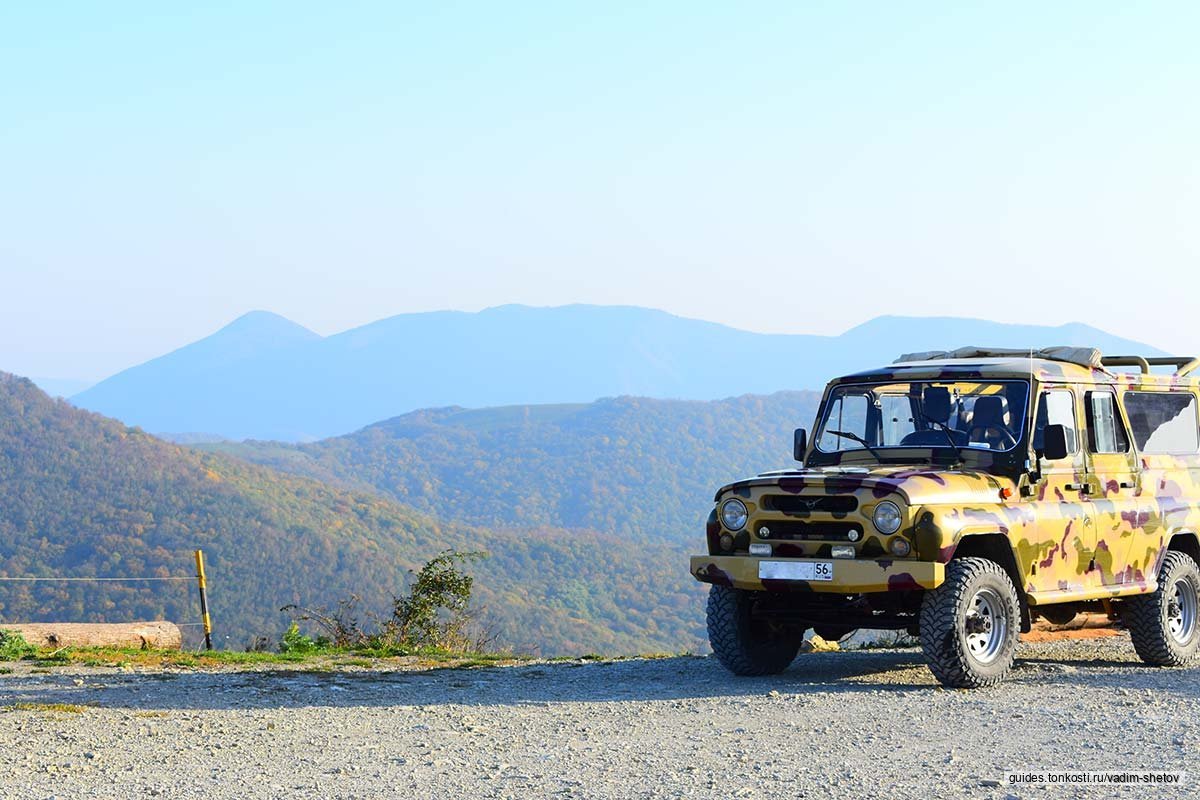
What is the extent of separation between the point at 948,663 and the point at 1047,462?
6.37 feet

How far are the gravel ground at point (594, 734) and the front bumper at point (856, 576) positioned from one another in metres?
0.78

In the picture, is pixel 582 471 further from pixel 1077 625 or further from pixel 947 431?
pixel 947 431

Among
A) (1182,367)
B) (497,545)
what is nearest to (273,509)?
(497,545)

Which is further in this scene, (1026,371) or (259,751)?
(1026,371)

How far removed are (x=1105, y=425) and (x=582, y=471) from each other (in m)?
173

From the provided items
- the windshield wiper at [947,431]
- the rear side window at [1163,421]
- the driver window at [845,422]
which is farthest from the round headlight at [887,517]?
the rear side window at [1163,421]

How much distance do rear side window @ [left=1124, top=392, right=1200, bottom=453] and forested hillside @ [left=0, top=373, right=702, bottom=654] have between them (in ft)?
178

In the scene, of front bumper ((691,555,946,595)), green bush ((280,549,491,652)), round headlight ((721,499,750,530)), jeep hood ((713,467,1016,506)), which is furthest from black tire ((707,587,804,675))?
green bush ((280,549,491,652))

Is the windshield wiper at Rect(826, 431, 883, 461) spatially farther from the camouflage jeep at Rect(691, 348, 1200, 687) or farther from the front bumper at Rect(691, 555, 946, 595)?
the front bumper at Rect(691, 555, 946, 595)

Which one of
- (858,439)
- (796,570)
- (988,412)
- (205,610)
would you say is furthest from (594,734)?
(205,610)

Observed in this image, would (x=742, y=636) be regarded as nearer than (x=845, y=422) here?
Yes

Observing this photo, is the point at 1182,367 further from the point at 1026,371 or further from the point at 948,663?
the point at 948,663

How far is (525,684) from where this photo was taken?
37.9 feet

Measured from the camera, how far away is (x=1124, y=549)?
11766mm
